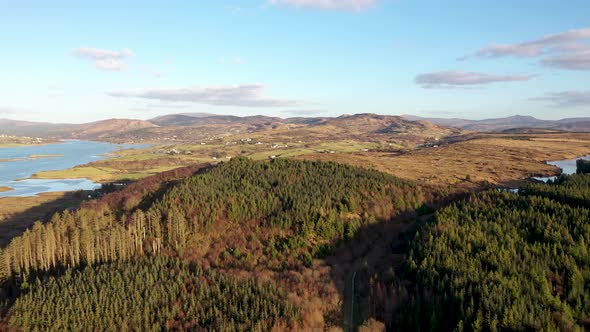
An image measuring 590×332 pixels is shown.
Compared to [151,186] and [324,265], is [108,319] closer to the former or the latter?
[324,265]

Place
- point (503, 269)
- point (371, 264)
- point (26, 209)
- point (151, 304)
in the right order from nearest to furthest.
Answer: point (151, 304), point (503, 269), point (371, 264), point (26, 209)

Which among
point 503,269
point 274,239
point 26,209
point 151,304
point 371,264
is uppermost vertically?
point 503,269

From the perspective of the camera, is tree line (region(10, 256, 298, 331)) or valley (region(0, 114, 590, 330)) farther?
valley (region(0, 114, 590, 330))

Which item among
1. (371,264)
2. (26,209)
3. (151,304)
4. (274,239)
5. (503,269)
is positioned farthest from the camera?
(26,209)

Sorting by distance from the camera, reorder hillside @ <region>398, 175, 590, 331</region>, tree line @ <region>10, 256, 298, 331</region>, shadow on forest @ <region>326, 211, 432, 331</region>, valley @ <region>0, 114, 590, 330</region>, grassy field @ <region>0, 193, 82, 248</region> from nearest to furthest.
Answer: hillside @ <region>398, 175, 590, 331</region>, tree line @ <region>10, 256, 298, 331</region>, shadow on forest @ <region>326, 211, 432, 331</region>, valley @ <region>0, 114, 590, 330</region>, grassy field @ <region>0, 193, 82, 248</region>

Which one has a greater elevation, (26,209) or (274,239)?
(274,239)

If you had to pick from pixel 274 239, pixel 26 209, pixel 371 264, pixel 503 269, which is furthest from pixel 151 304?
pixel 26 209

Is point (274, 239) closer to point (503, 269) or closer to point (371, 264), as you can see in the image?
point (371, 264)

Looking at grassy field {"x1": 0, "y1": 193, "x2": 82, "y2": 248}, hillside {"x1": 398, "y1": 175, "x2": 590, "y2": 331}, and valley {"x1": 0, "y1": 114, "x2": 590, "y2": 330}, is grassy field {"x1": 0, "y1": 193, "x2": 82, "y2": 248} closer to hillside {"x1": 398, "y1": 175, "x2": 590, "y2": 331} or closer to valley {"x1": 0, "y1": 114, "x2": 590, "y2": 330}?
valley {"x1": 0, "y1": 114, "x2": 590, "y2": 330}

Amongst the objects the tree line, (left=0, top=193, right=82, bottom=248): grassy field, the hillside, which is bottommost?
(left=0, top=193, right=82, bottom=248): grassy field

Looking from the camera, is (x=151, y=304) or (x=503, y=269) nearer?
(x=151, y=304)

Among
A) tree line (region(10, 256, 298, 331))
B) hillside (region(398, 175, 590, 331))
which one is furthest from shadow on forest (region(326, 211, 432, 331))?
tree line (region(10, 256, 298, 331))
